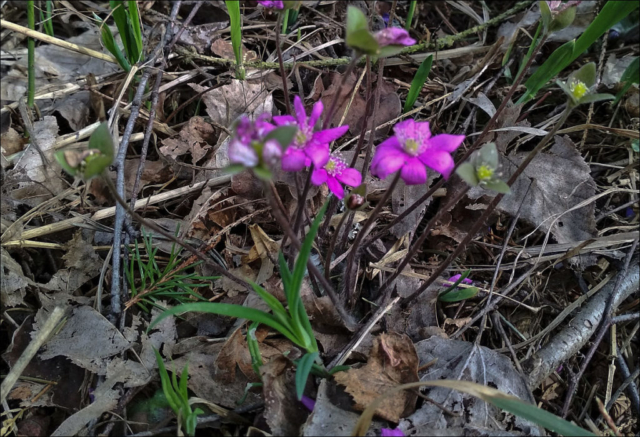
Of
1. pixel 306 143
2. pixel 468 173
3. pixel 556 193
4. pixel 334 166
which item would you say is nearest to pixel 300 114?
pixel 306 143

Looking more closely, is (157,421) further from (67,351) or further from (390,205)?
(390,205)

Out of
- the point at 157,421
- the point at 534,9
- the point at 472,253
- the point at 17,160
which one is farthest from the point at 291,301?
the point at 534,9

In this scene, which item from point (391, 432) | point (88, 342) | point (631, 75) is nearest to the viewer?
point (391, 432)

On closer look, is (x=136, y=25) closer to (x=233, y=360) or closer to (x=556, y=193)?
(x=233, y=360)

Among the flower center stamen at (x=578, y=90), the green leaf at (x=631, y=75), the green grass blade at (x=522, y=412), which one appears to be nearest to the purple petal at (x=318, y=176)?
the green grass blade at (x=522, y=412)

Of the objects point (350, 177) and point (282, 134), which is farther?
point (350, 177)

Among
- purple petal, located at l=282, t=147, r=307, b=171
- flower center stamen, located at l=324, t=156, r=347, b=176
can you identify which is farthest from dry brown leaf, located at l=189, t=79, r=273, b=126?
purple petal, located at l=282, t=147, r=307, b=171

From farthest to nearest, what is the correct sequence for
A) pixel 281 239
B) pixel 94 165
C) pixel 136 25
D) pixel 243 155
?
1. pixel 136 25
2. pixel 281 239
3. pixel 94 165
4. pixel 243 155
